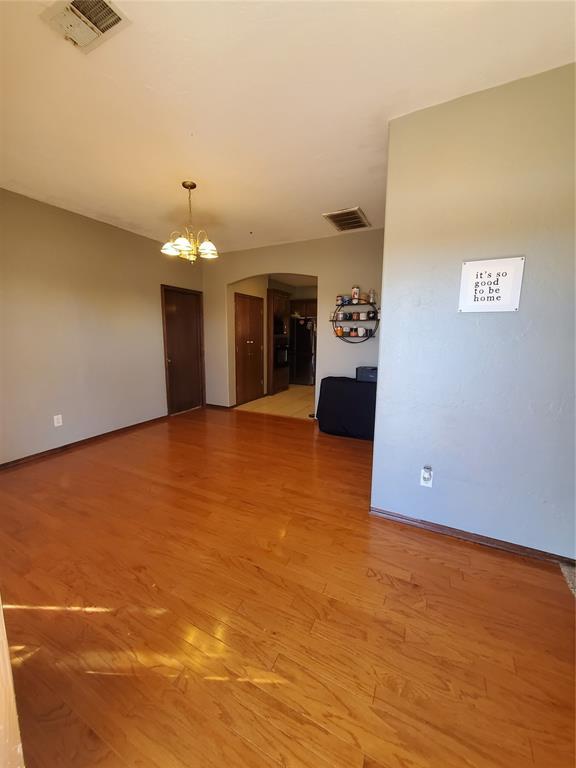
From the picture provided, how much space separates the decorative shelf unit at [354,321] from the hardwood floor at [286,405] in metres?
1.44

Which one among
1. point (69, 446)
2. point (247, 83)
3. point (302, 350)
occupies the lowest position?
point (69, 446)

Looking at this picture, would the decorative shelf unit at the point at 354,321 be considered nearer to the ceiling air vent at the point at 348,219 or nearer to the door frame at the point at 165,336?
the ceiling air vent at the point at 348,219

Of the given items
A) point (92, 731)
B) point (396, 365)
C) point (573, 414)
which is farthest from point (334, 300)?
point (92, 731)

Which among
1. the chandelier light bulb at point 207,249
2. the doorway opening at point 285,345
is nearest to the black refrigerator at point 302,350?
the doorway opening at point 285,345

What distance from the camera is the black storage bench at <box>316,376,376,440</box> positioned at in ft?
12.5

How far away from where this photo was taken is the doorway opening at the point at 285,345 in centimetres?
552

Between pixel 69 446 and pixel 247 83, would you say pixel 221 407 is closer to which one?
pixel 69 446

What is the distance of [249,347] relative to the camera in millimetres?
5738

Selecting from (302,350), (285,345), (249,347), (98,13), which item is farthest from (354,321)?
(302,350)

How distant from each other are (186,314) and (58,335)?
6.46ft

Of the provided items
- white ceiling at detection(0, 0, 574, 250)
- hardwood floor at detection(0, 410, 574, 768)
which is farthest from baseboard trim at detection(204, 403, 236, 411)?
white ceiling at detection(0, 0, 574, 250)

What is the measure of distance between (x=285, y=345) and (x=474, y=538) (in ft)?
18.6

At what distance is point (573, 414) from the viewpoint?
1.67m

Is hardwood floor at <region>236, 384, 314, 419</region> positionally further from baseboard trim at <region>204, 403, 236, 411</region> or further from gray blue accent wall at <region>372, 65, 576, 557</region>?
gray blue accent wall at <region>372, 65, 576, 557</region>
